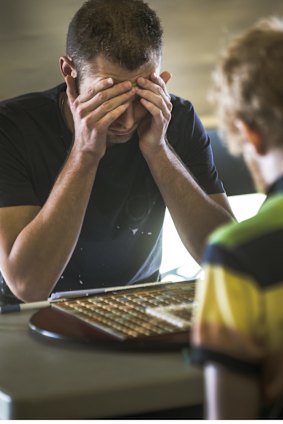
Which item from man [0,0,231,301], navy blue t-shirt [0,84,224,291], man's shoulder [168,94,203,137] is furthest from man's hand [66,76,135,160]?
man's shoulder [168,94,203,137]

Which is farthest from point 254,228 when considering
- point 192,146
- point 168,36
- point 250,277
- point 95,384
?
point 168,36

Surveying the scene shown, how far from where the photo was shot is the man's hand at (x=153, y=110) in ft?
6.68

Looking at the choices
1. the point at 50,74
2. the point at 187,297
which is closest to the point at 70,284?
the point at 187,297

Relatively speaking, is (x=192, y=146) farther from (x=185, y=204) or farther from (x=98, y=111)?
(x=98, y=111)

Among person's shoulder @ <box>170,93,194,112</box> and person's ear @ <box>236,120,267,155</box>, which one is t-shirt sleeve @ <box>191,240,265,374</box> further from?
person's shoulder @ <box>170,93,194,112</box>

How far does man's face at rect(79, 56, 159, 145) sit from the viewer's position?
6.61ft

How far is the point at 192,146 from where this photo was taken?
2.34m

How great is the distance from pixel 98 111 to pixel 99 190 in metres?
0.27

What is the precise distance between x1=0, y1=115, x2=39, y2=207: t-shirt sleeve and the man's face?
20 cm

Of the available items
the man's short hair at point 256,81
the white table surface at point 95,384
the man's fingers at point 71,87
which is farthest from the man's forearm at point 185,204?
the man's short hair at point 256,81

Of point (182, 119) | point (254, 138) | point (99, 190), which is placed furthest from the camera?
point (182, 119)

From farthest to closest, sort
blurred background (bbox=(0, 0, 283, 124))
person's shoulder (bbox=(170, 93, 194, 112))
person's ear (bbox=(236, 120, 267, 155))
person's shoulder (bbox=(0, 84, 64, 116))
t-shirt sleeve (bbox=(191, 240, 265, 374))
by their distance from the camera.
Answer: blurred background (bbox=(0, 0, 283, 124)) → person's shoulder (bbox=(170, 93, 194, 112)) → person's shoulder (bbox=(0, 84, 64, 116)) → person's ear (bbox=(236, 120, 267, 155)) → t-shirt sleeve (bbox=(191, 240, 265, 374))

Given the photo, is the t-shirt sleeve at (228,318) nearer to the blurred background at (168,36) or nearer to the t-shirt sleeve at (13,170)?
the t-shirt sleeve at (13,170)

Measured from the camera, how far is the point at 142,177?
226 cm
